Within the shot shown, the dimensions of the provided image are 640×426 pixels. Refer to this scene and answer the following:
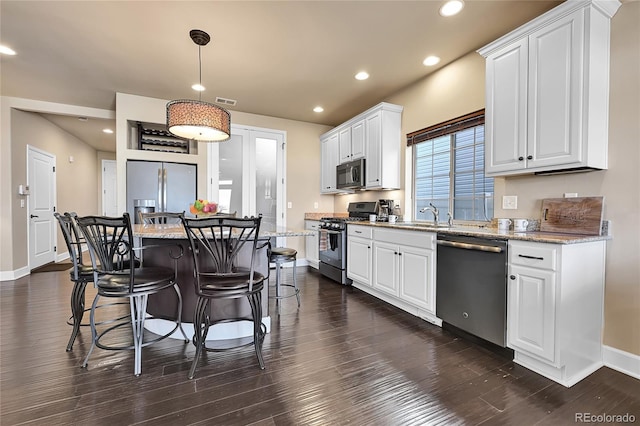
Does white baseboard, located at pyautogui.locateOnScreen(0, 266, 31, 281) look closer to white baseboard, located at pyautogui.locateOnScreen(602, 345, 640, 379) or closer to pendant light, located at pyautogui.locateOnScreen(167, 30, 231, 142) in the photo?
pendant light, located at pyautogui.locateOnScreen(167, 30, 231, 142)

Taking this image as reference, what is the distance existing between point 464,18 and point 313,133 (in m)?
3.45

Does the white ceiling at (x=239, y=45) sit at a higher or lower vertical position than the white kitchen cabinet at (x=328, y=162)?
higher

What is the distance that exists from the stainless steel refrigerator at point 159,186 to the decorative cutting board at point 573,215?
4551 mm

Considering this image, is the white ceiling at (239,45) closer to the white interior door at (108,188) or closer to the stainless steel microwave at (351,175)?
the stainless steel microwave at (351,175)

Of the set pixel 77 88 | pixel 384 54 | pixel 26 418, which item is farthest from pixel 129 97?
pixel 26 418

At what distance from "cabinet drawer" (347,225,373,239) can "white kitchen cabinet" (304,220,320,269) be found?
0.96 meters

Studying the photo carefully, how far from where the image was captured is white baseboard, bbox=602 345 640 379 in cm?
188

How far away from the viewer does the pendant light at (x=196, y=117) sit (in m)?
2.54

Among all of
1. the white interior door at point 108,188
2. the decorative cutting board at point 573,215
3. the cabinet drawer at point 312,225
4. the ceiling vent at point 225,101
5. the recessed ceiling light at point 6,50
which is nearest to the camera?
the decorative cutting board at point 573,215

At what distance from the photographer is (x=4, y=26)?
103 inches

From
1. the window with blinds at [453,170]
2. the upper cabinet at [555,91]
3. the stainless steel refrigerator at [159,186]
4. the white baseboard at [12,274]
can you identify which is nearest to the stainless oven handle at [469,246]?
the upper cabinet at [555,91]

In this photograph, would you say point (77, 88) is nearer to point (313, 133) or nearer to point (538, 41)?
point (313, 133)

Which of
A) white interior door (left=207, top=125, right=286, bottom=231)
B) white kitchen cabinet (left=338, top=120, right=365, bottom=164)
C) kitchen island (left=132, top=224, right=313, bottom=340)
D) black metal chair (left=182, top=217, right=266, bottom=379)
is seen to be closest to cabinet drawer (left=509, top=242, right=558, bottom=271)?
kitchen island (left=132, top=224, right=313, bottom=340)

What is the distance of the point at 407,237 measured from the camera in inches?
114
